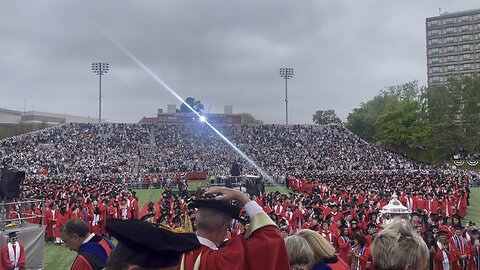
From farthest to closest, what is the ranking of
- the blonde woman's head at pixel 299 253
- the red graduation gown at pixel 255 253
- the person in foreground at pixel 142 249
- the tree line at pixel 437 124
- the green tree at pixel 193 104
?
the green tree at pixel 193 104 < the tree line at pixel 437 124 < the blonde woman's head at pixel 299 253 < the red graduation gown at pixel 255 253 < the person in foreground at pixel 142 249

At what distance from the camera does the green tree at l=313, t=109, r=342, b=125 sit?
9031 centimetres

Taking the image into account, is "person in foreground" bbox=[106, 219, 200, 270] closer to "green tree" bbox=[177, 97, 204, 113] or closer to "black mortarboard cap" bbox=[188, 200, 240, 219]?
"black mortarboard cap" bbox=[188, 200, 240, 219]

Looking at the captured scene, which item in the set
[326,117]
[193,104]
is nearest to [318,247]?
[193,104]

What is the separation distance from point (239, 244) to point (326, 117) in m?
90.2

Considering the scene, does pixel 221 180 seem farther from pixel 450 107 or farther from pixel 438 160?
pixel 450 107

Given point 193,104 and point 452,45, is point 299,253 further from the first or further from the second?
point 452,45

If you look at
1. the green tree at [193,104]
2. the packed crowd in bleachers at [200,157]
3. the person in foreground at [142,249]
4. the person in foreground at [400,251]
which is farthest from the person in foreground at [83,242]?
the green tree at [193,104]

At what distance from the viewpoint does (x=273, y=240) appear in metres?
2.74

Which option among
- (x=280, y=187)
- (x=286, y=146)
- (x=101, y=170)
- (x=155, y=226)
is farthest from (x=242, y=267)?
(x=286, y=146)

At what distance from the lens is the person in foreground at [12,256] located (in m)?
9.11

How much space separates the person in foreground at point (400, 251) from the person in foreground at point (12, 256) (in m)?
8.62

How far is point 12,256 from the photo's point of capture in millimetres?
9172

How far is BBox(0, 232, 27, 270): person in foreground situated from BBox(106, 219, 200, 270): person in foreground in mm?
8375

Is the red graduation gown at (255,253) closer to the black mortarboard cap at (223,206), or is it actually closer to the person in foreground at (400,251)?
the black mortarboard cap at (223,206)
